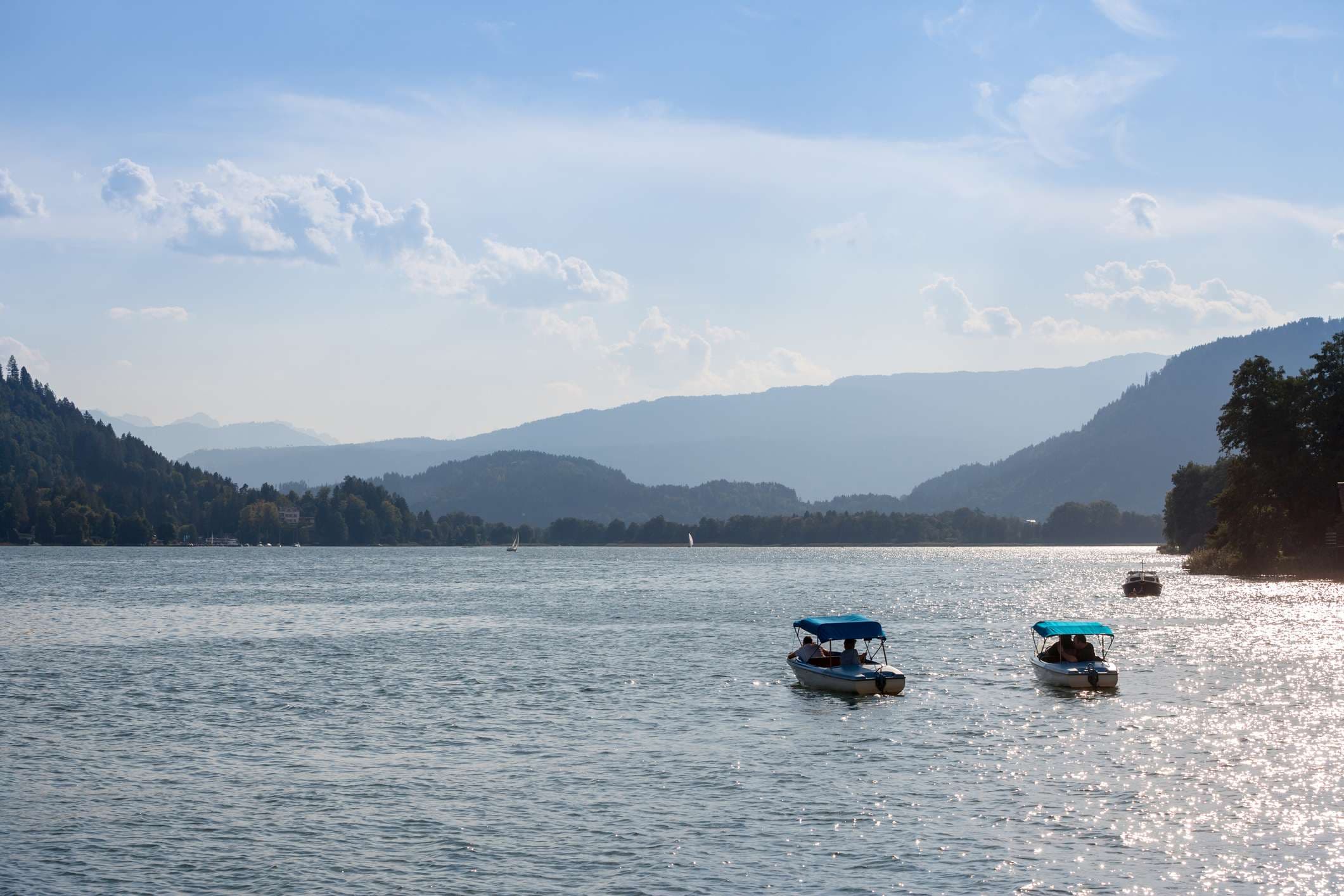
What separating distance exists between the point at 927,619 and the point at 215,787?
7872 cm

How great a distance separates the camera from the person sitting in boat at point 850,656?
62781 millimetres

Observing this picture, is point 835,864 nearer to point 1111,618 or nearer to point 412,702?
point 412,702

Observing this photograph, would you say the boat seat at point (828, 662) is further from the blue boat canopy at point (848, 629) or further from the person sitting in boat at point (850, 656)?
the blue boat canopy at point (848, 629)

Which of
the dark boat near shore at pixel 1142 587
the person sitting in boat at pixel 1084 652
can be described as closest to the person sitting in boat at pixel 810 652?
the person sitting in boat at pixel 1084 652

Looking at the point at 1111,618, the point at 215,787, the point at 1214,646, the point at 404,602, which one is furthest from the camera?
the point at 404,602

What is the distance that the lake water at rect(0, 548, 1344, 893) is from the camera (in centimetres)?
3022

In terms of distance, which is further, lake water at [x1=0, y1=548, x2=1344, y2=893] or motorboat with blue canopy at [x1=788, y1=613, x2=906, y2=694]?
motorboat with blue canopy at [x1=788, y1=613, x2=906, y2=694]

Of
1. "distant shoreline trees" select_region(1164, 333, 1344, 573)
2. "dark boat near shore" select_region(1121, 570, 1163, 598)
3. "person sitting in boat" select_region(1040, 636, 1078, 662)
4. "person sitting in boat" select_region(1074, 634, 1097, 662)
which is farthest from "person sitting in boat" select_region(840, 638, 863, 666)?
"distant shoreline trees" select_region(1164, 333, 1344, 573)

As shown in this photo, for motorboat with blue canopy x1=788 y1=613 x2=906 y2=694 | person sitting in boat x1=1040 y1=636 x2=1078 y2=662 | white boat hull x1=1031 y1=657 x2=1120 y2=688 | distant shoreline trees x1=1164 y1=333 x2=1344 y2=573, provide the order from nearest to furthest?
1. motorboat with blue canopy x1=788 y1=613 x2=906 y2=694
2. white boat hull x1=1031 y1=657 x2=1120 y2=688
3. person sitting in boat x1=1040 y1=636 x2=1078 y2=662
4. distant shoreline trees x1=1164 y1=333 x2=1344 y2=573

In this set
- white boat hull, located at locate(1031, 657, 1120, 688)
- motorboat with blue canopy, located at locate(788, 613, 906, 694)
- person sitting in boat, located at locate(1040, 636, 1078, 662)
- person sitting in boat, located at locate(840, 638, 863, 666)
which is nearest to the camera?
motorboat with blue canopy, located at locate(788, 613, 906, 694)

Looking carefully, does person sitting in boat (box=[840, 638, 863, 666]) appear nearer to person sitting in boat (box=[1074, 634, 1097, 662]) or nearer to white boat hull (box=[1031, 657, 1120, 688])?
white boat hull (box=[1031, 657, 1120, 688])

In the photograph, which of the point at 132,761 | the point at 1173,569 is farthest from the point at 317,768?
the point at 1173,569

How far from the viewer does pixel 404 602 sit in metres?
134

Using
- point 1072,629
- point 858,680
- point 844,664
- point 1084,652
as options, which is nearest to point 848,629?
point 844,664
